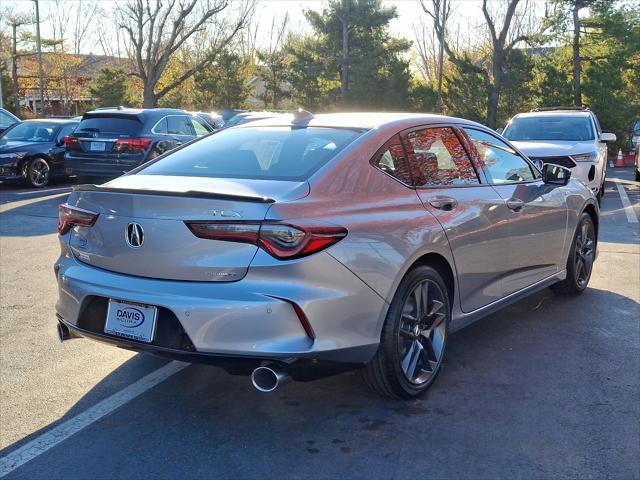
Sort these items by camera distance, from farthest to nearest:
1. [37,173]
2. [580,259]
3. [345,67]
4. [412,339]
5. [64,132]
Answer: [345,67] < [64,132] < [37,173] < [580,259] < [412,339]

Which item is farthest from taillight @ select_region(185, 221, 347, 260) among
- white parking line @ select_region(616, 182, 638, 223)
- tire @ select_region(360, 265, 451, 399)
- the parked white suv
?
white parking line @ select_region(616, 182, 638, 223)

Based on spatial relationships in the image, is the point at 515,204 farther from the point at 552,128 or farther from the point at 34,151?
the point at 34,151

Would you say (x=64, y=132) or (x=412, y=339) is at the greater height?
(x=64, y=132)

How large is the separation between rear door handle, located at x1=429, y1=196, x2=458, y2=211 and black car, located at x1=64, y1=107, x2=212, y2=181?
8858mm

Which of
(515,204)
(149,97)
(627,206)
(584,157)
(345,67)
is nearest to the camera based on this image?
(515,204)

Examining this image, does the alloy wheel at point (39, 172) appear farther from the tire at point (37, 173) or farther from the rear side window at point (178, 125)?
the rear side window at point (178, 125)

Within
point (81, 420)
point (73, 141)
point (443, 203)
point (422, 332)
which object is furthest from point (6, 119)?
point (422, 332)

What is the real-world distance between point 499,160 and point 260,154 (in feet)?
6.40

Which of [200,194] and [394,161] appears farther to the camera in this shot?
[394,161]

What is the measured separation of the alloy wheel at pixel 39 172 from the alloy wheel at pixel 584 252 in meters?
12.0

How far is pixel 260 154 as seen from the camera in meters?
4.08

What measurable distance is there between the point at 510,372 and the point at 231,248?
2166 millimetres

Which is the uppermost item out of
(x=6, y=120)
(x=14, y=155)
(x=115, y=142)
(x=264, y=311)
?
(x=6, y=120)

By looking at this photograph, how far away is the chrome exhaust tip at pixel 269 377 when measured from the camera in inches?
126
